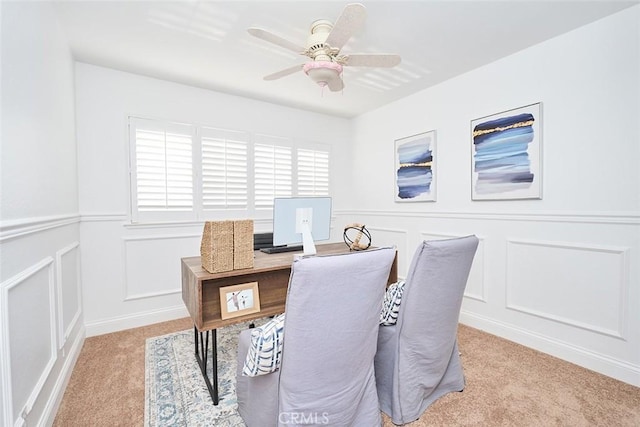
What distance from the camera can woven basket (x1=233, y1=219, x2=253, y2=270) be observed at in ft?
5.73

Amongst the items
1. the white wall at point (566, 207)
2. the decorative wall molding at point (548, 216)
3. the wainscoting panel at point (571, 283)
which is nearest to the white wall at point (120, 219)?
the decorative wall molding at point (548, 216)

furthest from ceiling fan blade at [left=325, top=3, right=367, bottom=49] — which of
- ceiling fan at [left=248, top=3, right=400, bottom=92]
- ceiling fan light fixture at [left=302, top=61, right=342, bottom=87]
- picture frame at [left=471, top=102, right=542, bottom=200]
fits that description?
picture frame at [left=471, top=102, right=542, bottom=200]

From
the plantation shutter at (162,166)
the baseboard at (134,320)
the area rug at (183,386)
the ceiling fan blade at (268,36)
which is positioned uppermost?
the ceiling fan blade at (268,36)

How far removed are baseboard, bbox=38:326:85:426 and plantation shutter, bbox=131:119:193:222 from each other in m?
1.28

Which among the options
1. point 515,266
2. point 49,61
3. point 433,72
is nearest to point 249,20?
point 49,61

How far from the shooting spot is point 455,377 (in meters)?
1.83

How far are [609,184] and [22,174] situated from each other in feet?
11.7

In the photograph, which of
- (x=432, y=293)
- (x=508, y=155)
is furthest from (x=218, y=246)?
(x=508, y=155)

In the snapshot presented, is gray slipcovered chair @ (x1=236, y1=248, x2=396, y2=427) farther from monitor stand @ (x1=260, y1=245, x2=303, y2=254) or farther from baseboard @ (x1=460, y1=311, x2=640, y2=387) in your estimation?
baseboard @ (x1=460, y1=311, x2=640, y2=387)

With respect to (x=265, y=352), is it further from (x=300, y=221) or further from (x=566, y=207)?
(x=566, y=207)

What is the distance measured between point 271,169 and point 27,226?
8.56 ft

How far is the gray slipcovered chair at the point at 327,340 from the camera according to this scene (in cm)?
112

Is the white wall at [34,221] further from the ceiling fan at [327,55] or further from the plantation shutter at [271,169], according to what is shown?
the plantation shutter at [271,169]

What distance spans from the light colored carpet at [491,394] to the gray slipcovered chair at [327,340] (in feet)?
1.97
